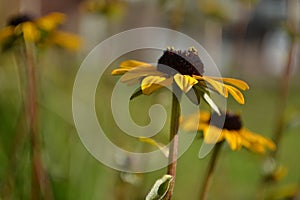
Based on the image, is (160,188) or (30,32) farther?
(30,32)

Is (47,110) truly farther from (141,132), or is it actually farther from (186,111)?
(186,111)

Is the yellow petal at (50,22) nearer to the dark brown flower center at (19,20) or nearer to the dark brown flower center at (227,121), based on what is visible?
the dark brown flower center at (19,20)

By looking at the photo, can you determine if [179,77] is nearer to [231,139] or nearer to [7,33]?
[231,139]

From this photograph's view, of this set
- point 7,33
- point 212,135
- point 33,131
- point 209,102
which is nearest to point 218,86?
point 209,102

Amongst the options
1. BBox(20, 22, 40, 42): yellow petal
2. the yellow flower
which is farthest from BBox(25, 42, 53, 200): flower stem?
the yellow flower

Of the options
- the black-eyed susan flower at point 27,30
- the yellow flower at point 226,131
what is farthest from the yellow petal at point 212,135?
the black-eyed susan flower at point 27,30

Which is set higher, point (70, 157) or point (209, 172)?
point (209, 172)
